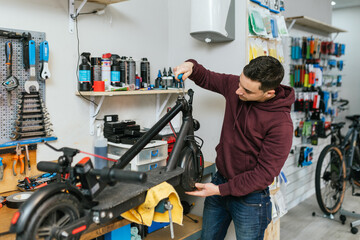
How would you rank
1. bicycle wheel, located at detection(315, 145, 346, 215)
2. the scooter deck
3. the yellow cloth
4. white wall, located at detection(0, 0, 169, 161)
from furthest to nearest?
bicycle wheel, located at detection(315, 145, 346, 215), white wall, located at detection(0, 0, 169, 161), the yellow cloth, the scooter deck

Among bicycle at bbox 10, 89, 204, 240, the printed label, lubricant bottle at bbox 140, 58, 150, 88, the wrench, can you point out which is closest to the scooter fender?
bicycle at bbox 10, 89, 204, 240

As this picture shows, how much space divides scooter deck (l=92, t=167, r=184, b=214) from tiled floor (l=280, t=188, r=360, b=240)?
2206 mm

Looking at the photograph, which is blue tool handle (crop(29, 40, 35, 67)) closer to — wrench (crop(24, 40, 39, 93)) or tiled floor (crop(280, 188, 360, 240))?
wrench (crop(24, 40, 39, 93))

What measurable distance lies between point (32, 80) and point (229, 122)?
46.7 inches

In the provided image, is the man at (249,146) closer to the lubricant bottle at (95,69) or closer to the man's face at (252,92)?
the man's face at (252,92)

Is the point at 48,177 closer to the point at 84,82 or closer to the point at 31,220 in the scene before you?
the point at 84,82

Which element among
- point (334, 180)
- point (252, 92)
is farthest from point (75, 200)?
point (334, 180)

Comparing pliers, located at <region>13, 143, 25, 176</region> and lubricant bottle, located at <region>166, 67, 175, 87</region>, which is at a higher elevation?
lubricant bottle, located at <region>166, 67, 175, 87</region>

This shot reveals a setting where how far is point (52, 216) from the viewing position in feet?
3.53

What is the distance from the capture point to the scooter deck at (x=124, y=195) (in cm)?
121

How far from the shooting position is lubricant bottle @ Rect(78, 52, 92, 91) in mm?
2160

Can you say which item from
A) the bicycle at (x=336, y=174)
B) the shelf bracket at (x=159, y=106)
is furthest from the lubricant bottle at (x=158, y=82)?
the bicycle at (x=336, y=174)

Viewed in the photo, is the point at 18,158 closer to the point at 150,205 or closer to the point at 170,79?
the point at 150,205

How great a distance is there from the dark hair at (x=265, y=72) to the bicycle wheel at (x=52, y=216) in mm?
1034
